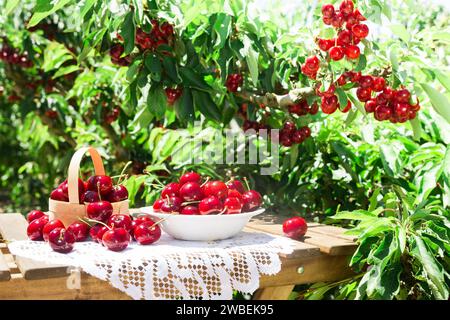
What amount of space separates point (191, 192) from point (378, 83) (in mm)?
556

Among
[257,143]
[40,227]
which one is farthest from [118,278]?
[257,143]

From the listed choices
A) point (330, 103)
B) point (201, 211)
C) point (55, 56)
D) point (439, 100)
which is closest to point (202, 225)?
point (201, 211)

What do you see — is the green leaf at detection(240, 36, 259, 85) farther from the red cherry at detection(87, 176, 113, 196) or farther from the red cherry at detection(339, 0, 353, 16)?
the red cherry at detection(87, 176, 113, 196)

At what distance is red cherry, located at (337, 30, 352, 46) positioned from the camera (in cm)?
154

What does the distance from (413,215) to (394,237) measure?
0.09 metres

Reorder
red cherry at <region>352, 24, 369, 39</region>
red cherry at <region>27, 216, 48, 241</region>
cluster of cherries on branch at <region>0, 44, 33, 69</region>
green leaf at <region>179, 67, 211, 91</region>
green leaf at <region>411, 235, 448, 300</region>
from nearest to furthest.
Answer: green leaf at <region>411, 235, 448, 300</region> < red cherry at <region>27, 216, 48, 241</region> < red cherry at <region>352, 24, 369, 39</region> < green leaf at <region>179, 67, 211, 91</region> < cluster of cherries on branch at <region>0, 44, 33, 69</region>

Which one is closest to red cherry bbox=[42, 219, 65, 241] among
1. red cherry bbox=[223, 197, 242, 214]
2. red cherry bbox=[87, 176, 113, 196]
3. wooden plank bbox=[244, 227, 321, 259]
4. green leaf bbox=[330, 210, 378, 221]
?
red cherry bbox=[87, 176, 113, 196]

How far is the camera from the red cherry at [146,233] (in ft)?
4.53

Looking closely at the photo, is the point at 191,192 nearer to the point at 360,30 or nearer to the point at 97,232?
the point at 97,232

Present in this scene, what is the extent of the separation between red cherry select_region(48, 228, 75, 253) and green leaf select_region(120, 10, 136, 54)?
1.89ft

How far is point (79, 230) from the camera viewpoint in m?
1.40

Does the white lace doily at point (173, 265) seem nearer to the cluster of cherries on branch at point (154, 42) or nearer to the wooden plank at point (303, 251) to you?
the wooden plank at point (303, 251)

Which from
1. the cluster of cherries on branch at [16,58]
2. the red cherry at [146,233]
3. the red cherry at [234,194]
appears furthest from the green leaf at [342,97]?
the cluster of cherries on branch at [16,58]
